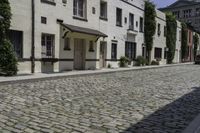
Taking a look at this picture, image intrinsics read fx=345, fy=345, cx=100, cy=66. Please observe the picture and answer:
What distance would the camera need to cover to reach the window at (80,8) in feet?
78.4

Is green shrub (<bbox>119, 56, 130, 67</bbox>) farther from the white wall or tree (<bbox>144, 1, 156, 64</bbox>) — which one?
the white wall

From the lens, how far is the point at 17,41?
18.6 metres

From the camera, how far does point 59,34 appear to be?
850 inches

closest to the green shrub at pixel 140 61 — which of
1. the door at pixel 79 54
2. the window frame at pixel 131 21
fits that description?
the window frame at pixel 131 21

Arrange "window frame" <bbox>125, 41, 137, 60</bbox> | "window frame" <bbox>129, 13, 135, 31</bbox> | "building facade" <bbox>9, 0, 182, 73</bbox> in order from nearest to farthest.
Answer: "building facade" <bbox>9, 0, 182, 73</bbox>
"window frame" <bbox>125, 41, 137, 60</bbox>
"window frame" <bbox>129, 13, 135, 31</bbox>

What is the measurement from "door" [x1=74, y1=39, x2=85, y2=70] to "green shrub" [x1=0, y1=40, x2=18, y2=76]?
24.2 ft

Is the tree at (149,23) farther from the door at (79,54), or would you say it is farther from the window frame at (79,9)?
the door at (79,54)

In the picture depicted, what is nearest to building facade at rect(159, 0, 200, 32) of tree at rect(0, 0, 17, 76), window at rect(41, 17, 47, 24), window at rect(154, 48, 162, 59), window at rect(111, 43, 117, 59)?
window at rect(154, 48, 162, 59)

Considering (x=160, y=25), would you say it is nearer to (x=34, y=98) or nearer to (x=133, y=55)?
(x=133, y=55)

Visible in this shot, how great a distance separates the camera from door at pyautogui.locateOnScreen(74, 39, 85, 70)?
24141 mm

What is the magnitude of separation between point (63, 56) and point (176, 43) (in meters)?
34.2

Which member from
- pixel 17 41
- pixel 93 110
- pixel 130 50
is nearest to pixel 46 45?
pixel 17 41

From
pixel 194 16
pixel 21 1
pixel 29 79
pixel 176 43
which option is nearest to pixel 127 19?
pixel 21 1

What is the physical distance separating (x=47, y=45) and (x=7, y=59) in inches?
168
